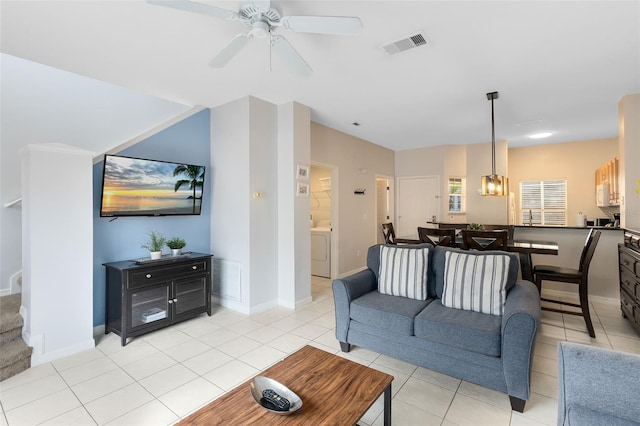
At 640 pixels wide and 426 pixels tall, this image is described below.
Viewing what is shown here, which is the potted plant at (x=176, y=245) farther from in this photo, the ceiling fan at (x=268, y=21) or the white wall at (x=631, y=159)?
the white wall at (x=631, y=159)

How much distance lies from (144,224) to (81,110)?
139 cm

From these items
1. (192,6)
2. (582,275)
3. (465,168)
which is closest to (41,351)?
(192,6)

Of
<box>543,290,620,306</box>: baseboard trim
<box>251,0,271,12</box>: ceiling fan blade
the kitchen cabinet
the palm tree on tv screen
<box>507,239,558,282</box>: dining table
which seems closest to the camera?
<box>251,0,271,12</box>: ceiling fan blade

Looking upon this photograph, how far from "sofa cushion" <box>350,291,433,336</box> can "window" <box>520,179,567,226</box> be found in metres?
5.50

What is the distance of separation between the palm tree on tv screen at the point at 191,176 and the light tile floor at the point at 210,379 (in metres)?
1.67

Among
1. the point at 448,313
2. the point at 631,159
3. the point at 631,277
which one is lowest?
the point at 448,313

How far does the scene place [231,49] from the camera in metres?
2.11

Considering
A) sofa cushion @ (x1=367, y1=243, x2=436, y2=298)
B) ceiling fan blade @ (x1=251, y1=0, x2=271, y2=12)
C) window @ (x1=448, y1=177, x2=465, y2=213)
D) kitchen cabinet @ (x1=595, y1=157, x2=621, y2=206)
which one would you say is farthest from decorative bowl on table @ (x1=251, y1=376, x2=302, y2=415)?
window @ (x1=448, y1=177, x2=465, y2=213)

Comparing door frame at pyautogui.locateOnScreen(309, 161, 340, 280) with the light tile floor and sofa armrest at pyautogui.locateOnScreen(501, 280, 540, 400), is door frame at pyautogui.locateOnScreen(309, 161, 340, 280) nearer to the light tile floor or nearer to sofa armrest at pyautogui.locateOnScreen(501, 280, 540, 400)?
the light tile floor

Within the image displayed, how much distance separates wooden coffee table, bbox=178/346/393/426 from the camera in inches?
52.2

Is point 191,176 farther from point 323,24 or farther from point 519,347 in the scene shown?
point 519,347

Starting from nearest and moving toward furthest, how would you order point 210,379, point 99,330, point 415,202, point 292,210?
point 210,379, point 99,330, point 292,210, point 415,202

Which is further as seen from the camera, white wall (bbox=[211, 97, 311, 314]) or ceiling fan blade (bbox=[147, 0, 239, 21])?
white wall (bbox=[211, 97, 311, 314])

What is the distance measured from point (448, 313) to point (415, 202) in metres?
4.84
